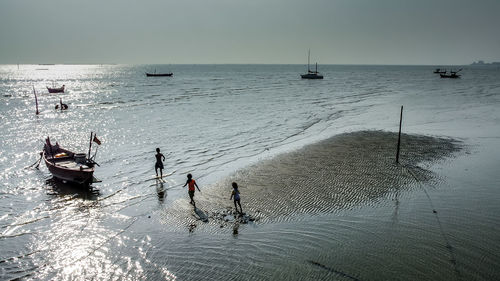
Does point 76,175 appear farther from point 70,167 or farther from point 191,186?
point 191,186

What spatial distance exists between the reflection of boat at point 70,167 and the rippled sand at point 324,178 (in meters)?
6.26

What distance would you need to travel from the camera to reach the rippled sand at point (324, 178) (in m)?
14.9

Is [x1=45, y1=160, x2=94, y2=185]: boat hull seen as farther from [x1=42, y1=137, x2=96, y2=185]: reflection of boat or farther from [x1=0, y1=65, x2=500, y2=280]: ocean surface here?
[x1=0, y1=65, x2=500, y2=280]: ocean surface

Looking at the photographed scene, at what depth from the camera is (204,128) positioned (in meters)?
36.0

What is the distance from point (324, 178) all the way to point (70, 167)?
15.0m

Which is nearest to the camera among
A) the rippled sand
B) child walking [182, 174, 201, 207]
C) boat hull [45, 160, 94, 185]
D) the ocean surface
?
the ocean surface

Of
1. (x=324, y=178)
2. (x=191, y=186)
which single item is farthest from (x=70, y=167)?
(x=324, y=178)

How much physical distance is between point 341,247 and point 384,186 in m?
6.91

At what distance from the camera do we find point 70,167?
19.6 metres

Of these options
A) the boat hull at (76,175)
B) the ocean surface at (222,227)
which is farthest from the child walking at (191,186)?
the boat hull at (76,175)

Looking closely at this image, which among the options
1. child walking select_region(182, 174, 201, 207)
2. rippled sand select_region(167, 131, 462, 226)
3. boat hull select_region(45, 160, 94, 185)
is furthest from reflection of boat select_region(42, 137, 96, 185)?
child walking select_region(182, 174, 201, 207)

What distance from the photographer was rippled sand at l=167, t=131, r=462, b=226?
1491 centimetres

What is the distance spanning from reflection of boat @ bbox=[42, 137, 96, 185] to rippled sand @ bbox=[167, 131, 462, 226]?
6260mm

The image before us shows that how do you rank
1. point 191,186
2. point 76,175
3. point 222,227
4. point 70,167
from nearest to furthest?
point 222,227 → point 191,186 → point 76,175 → point 70,167
